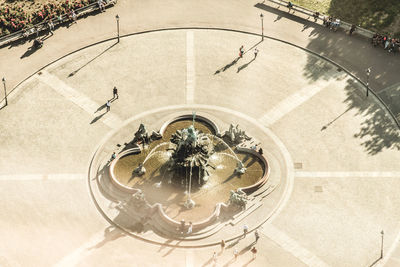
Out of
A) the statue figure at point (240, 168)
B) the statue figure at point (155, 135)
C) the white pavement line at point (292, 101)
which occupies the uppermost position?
the white pavement line at point (292, 101)

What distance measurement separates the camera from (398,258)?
44.5 m

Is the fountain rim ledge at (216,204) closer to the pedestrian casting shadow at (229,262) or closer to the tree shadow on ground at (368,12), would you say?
the pedestrian casting shadow at (229,262)

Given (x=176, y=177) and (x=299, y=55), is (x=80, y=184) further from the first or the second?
(x=299, y=55)

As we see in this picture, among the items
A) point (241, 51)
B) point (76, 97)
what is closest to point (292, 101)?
point (241, 51)

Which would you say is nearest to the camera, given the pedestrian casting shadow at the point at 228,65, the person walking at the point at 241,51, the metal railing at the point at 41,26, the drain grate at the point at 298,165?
the drain grate at the point at 298,165

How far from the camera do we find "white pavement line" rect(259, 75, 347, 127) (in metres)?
56.7

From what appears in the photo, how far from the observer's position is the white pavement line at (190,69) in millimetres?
59375

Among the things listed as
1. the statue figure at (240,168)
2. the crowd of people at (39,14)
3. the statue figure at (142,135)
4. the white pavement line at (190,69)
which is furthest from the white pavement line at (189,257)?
the crowd of people at (39,14)

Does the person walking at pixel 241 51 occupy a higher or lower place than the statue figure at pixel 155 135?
higher

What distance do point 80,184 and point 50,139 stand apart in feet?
24.2

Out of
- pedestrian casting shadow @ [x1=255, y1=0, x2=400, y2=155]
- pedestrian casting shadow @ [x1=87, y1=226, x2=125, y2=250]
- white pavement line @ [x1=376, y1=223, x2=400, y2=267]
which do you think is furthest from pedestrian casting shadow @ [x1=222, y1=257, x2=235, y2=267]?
pedestrian casting shadow @ [x1=255, y1=0, x2=400, y2=155]

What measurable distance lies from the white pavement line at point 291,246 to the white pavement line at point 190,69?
1889 cm

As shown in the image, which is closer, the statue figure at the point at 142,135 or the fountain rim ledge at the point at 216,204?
the fountain rim ledge at the point at 216,204

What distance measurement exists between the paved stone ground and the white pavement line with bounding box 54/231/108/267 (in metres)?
0.10
